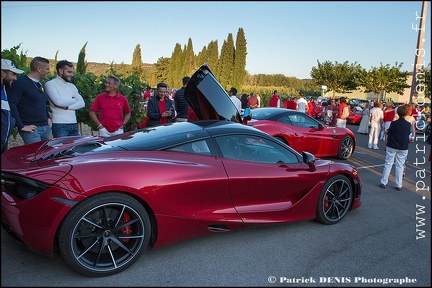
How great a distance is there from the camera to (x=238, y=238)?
11.6 feet

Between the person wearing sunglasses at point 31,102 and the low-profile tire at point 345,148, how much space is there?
6.76 metres

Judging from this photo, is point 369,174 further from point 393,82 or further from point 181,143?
point 393,82

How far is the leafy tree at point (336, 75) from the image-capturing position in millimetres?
39188

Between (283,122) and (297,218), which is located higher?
(283,122)

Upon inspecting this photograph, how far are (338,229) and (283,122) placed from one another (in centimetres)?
406

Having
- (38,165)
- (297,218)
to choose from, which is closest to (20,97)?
(38,165)

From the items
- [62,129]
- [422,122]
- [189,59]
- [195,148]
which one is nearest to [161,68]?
[189,59]

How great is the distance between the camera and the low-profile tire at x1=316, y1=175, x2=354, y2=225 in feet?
13.1

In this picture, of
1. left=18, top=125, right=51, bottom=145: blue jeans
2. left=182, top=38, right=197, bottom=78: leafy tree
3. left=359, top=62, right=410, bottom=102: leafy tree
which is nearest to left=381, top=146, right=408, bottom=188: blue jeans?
left=18, top=125, right=51, bottom=145: blue jeans

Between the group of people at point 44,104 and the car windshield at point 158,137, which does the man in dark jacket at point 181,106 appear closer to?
the group of people at point 44,104

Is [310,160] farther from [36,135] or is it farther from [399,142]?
[36,135]

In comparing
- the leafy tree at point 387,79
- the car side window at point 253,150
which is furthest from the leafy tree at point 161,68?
the car side window at point 253,150

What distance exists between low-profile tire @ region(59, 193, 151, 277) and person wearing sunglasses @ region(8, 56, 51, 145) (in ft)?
7.42

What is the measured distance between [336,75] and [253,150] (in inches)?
1558
